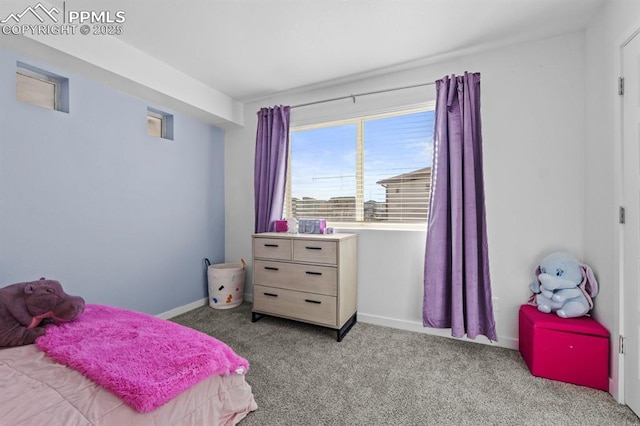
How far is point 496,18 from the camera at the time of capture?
1908 mm

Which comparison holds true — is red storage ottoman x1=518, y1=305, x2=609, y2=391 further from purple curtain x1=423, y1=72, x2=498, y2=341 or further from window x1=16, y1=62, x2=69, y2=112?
window x1=16, y1=62, x2=69, y2=112

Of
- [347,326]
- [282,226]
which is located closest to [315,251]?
[282,226]

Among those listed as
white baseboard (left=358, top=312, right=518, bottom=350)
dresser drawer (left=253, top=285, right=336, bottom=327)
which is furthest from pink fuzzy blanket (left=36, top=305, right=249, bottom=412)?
white baseboard (left=358, top=312, right=518, bottom=350)

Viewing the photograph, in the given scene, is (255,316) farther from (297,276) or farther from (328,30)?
(328,30)

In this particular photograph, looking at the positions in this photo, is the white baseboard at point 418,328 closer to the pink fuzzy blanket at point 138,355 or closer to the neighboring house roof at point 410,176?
the neighboring house roof at point 410,176

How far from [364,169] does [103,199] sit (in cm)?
233

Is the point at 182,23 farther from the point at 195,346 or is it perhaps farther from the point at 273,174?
the point at 195,346

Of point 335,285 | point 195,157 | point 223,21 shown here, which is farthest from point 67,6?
point 335,285

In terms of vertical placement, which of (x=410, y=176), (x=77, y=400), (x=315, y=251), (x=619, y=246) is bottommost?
(x=77, y=400)

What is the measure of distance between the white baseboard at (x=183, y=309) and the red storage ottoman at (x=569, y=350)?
10.1ft

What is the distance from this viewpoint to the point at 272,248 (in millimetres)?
2635

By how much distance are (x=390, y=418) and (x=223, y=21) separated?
105 inches

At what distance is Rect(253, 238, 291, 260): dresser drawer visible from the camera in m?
2.57

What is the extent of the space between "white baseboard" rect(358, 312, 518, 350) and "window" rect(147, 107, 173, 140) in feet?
8.92
